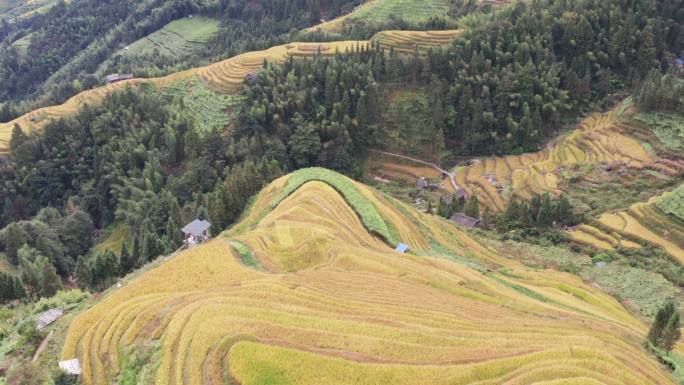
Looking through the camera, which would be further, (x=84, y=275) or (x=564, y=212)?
(x=564, y=212)

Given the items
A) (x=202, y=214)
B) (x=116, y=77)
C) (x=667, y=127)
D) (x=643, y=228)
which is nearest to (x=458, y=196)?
(x=643, y=228)

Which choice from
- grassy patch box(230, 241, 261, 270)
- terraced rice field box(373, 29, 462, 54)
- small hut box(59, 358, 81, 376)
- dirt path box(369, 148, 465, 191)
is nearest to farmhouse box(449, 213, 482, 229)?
dirt path box(369, 148, 465, 191)

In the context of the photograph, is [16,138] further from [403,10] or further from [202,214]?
[403,10]

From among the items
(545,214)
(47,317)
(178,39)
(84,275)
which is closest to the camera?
(47,317)

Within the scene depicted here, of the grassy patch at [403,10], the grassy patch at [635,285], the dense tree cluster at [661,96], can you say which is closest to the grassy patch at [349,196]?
the grassy patch at [635,285]

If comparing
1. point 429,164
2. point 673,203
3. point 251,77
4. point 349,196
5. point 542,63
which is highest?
point 251,77

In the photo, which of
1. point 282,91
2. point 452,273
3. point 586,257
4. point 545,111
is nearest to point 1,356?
point 452,273

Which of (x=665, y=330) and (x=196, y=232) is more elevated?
(x=665, y=330)

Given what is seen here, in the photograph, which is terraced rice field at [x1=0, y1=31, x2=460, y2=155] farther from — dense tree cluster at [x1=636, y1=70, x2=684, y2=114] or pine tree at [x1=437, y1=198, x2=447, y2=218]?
Result: dense tree cluster at [x1=636, y1=70, x2=684, y2=114]
